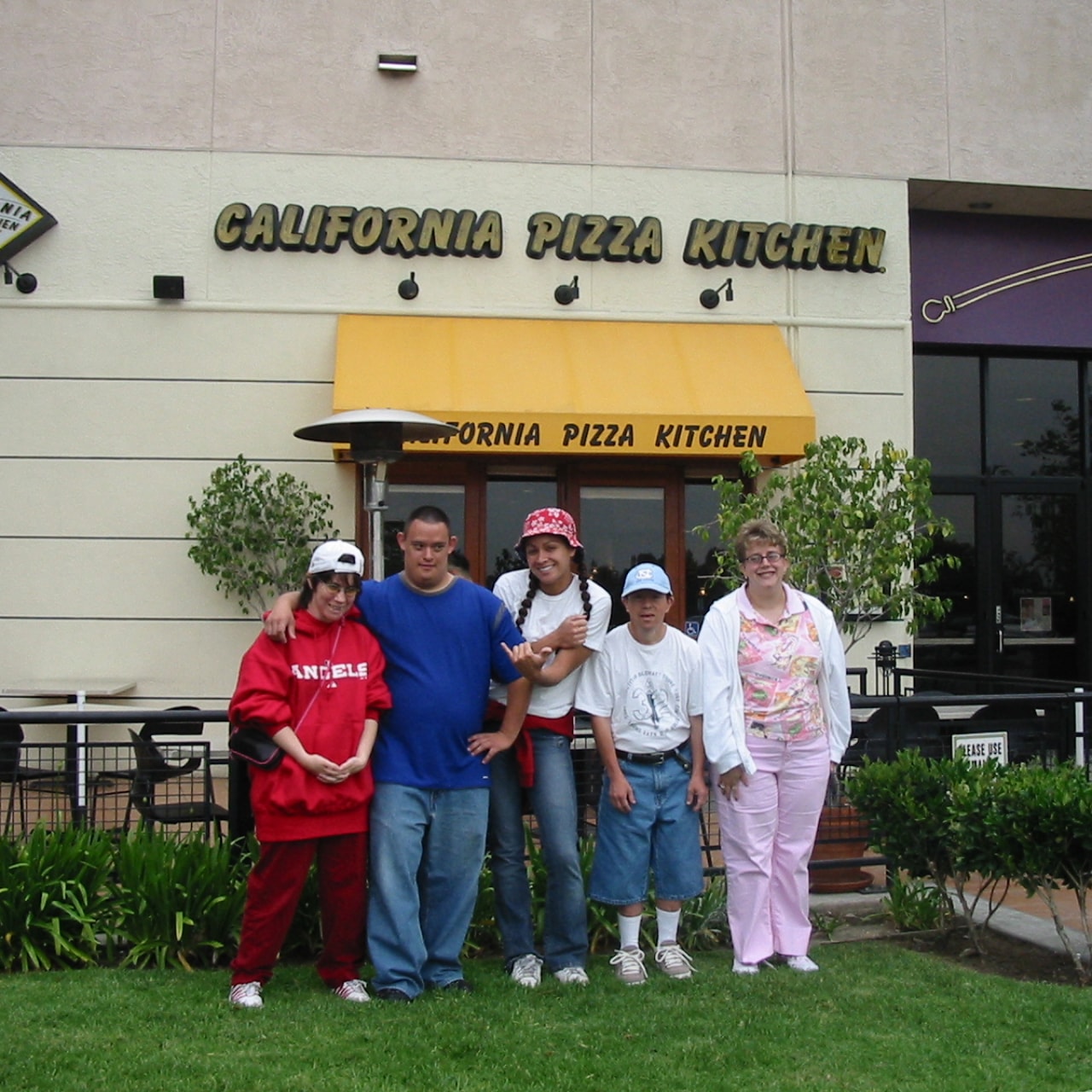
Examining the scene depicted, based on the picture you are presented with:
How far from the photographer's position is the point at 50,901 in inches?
217

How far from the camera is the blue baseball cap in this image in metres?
5.43

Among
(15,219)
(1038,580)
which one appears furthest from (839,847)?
(15,219)

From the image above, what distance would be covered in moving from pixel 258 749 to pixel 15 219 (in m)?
8.33

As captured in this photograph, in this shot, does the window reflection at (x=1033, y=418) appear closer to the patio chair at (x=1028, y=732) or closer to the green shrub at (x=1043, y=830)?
the patio chair at (x=1028, y=732)

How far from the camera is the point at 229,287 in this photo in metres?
11.6

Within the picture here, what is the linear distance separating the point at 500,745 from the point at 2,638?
7.66 meters

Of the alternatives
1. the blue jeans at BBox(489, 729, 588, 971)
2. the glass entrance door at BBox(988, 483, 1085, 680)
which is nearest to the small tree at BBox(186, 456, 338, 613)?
the blue jeans at BBox(489, 729, 588, 971)

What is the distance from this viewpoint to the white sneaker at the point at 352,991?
16.3ft

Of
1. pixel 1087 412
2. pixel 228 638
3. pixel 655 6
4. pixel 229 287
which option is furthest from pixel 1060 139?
pixel 228 638

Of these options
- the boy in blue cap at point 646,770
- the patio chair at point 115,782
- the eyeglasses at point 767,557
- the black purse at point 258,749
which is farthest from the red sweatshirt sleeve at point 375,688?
the eyeglasses at point 767,557

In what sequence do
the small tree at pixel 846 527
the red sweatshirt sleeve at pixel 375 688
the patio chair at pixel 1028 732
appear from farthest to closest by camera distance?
the small tree at pixel 846 527 < the patio chair at pixel 1028 732 < the red sweatshirt sleeve at pixel 375 688

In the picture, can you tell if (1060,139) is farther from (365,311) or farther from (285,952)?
(285,952)

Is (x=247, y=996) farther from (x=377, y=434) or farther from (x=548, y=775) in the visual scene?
(x=377, y=434)

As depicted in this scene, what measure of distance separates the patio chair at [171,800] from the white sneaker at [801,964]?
2.71 metres
